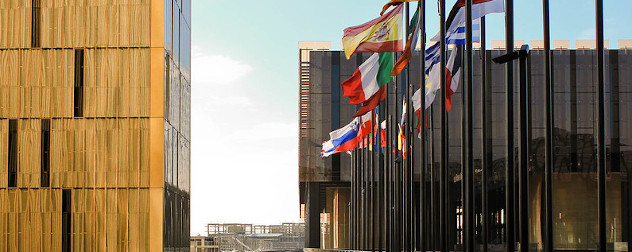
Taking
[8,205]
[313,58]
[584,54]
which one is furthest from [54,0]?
[584,54]

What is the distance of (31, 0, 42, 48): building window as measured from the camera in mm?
49312

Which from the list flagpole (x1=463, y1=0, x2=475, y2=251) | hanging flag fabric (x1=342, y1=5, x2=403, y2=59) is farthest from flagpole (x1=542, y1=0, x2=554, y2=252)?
hanging flag fabric (x1=342, y1=5, x2=403, y2=59)

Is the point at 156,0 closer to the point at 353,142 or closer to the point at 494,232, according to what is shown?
the point at 353,142

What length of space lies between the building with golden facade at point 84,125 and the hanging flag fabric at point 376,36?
2400 centimetres

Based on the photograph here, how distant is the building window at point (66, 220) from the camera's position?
47.5 m

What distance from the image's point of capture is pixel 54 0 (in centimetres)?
4928

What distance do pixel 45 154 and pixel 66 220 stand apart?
12.3 ft

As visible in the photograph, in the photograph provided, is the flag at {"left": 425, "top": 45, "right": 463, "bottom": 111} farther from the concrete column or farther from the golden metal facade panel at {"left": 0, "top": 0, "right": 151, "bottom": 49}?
the concrete column

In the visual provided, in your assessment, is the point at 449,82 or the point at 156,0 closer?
the point at 449,82

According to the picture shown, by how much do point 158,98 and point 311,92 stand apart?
25995 mm

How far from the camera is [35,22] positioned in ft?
162

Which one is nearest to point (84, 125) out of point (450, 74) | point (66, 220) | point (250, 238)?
point (66, 220)

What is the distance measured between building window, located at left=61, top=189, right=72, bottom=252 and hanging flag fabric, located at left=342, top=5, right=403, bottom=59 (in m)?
26.5

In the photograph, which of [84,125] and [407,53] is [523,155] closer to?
[407,53]
